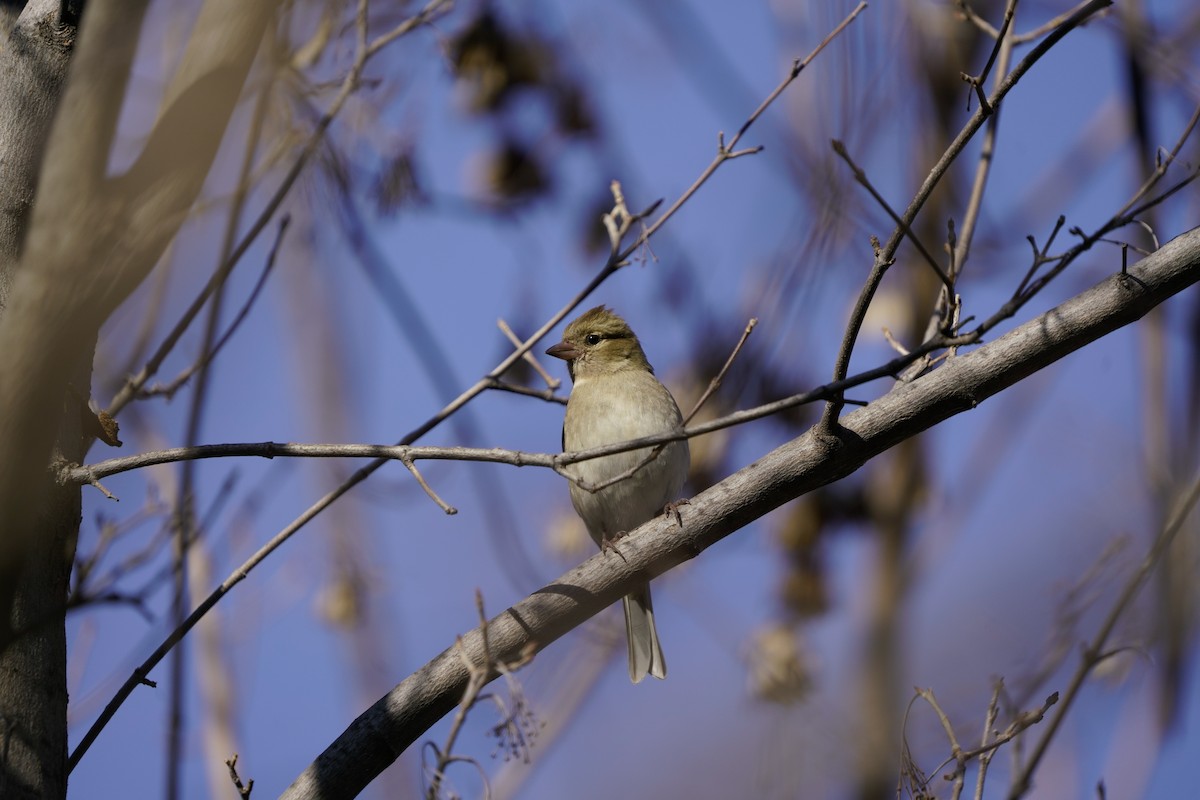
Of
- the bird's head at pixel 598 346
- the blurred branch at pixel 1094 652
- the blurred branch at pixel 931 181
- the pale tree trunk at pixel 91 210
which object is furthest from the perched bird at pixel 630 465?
the pale tree trunk at pixel 91 210

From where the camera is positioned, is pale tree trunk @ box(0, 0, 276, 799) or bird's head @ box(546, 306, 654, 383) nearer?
pale tree trunk @ box(0, 0, 276, 799)

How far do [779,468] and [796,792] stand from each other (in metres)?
1.89

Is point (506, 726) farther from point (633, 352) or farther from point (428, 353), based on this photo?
point (633, 352)

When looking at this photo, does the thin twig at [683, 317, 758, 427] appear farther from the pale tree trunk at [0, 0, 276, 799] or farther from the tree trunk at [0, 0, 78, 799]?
the tree trunk at [0, 0, 78, 799]

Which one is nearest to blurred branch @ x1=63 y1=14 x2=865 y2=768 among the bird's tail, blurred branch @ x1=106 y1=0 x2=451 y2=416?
blurred branch @ x1=106 y1=0 x2=451 y2=416

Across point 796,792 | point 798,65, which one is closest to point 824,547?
point 796,792

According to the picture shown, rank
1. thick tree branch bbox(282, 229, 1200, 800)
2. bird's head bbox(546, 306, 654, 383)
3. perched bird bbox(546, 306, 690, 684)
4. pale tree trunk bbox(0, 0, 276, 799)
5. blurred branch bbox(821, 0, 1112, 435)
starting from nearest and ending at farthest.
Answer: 1. pale tree trunk bbox(0, 0, 276, 799)
2. blurred branch bbox(821, 0, 1112, 435)
3. thick tree branch bbox(282, 229, 1200, 800)
4. perched bird bbox(546, 306, 690, 684)
5. bird's head bbox(546, 306, 654, 383)

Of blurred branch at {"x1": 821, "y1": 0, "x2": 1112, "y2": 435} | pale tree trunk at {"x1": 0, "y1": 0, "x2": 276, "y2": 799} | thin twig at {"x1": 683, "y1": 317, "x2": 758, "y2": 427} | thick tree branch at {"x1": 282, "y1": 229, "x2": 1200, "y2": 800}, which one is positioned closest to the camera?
pale tree trunk at {"x1": 0, "y1": 0, "x2": 276, "y2": 799}

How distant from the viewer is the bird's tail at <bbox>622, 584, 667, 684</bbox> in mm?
5098

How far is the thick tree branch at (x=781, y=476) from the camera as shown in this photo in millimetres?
2709

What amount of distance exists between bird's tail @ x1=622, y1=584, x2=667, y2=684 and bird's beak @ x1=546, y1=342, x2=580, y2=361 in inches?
57.9

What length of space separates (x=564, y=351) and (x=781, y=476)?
10.7 ft

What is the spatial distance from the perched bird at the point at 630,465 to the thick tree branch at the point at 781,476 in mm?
1730

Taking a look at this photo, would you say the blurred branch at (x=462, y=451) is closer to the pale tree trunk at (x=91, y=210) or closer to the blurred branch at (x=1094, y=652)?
the pale tree trunk at (x=91, y=210)
